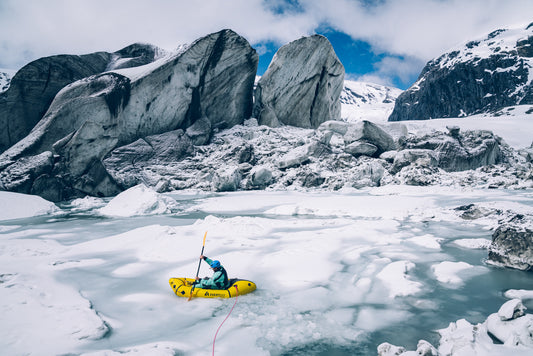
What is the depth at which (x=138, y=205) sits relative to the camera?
1356cm

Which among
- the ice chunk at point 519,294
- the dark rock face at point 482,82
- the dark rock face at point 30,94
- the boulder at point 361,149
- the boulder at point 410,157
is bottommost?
the ice chunk at point 519,294

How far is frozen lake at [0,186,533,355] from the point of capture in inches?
141

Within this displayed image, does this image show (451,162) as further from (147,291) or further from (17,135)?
(17,135)

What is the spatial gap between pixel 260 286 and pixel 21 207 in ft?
48.8

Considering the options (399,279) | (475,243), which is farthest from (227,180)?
(399,279)

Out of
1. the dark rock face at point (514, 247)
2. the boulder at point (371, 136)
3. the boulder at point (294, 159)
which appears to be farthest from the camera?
the boulder at point (371, 136)

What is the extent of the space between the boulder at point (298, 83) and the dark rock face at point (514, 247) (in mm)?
27827

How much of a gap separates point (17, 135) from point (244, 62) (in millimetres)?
23322

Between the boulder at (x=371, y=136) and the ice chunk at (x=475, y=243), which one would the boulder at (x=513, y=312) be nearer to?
the ice chunk at (x=475, y=243)

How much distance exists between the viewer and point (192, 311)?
4.45 metres

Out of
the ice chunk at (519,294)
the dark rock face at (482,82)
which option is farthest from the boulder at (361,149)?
the dark rock face at (482,82)

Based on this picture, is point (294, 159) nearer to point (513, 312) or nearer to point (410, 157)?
point (410, 157)

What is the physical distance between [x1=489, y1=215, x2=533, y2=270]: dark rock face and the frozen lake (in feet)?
0.89

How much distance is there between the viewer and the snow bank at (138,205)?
13430mm
